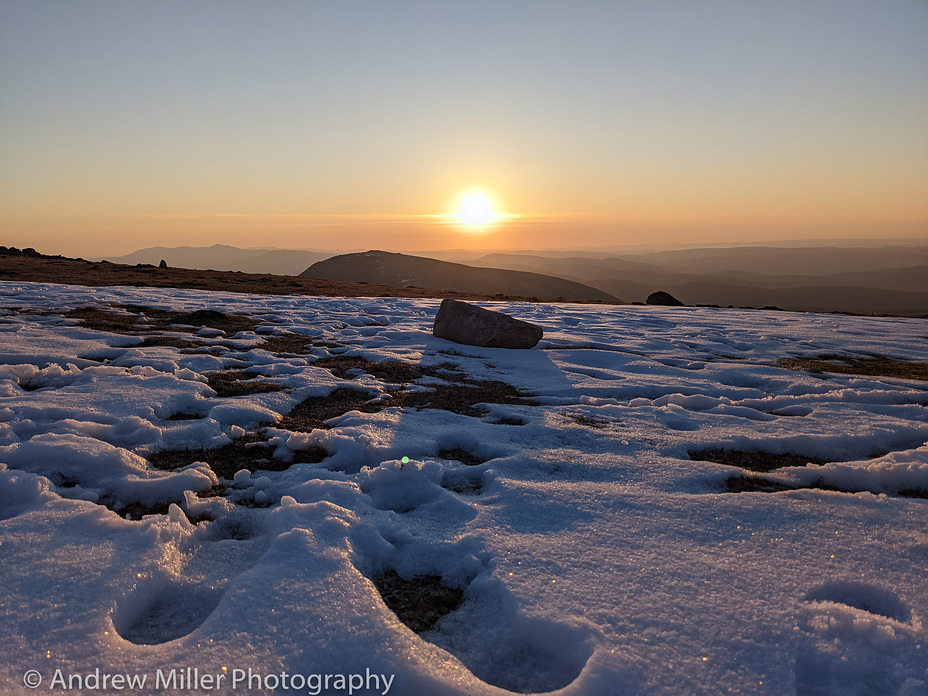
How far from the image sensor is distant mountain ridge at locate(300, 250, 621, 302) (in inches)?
3644

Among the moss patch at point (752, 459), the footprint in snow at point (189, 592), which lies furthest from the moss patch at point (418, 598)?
the moss patch at point (752, 459)

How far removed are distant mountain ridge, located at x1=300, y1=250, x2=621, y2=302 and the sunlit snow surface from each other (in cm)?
8280

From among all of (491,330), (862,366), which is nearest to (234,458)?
(491,330)

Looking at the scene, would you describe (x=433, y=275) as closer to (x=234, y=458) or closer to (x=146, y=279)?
(x=146, y=279)

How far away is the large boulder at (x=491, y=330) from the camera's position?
8.95 metres

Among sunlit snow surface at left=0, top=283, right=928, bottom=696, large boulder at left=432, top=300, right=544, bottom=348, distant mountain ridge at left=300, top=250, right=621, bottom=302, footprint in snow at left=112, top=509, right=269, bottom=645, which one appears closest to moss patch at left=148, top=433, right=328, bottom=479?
sunlit snow surface at left=0, top=283, right=928, bottom=696

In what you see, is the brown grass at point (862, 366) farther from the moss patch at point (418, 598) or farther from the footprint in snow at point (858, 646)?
the moss patch at point (418, 598)

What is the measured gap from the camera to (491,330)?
8.98 m

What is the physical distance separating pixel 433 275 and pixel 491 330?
87637 millimetres

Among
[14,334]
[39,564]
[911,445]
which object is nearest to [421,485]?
[39,564]

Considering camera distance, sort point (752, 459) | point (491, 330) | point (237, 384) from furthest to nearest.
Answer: point (491, 330) → point (237, 384) → point (752, 459)

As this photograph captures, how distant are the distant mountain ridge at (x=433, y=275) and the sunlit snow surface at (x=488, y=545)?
272 ft

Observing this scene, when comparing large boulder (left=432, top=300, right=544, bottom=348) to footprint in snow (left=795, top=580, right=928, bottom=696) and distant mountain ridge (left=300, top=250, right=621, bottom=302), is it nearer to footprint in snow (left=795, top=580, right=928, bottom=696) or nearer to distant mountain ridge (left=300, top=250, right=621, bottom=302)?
footprint in snow (left=795, top=580, right=928, bottom=696)

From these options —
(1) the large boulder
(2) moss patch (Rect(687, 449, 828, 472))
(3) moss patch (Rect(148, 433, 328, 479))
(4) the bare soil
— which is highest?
(4) the bare soil
